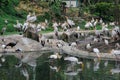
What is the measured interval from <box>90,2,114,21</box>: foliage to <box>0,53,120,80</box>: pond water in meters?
27.8

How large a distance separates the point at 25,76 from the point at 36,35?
12.8 meters

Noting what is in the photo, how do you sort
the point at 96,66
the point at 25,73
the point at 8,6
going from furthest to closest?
the point at 8,6, the point at 96,66, the point at 25,73

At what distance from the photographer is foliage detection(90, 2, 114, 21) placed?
58.4 m

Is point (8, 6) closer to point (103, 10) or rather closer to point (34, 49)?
point (103, 10)

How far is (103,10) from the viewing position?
58656 mm

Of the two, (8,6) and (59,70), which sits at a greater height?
(59,70)

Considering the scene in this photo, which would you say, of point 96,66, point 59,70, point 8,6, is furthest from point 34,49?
point 8,6

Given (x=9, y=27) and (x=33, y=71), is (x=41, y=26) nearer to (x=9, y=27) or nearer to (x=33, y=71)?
(x=9, y=27)

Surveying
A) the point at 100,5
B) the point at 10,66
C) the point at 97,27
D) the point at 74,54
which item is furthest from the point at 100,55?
the point at 100,5

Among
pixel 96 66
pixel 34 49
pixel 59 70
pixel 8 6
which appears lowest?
pixel 8 6

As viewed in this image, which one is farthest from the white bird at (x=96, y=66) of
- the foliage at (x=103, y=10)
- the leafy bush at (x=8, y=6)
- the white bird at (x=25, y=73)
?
the foliage at (x=103, y=10)

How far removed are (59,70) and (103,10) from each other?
3263 cm

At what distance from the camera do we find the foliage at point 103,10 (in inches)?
2298

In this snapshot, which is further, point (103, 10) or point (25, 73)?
point (103, 10)
